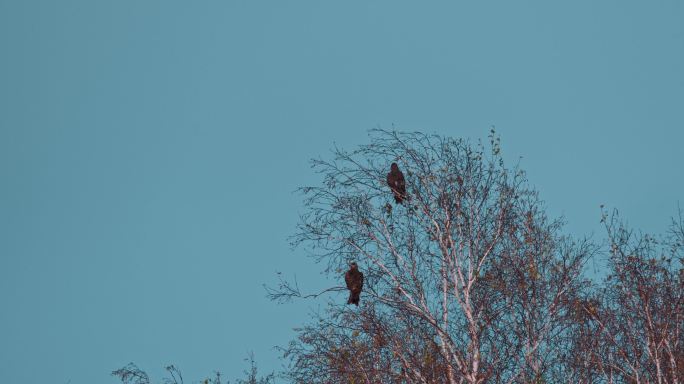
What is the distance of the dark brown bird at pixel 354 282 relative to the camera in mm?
16969

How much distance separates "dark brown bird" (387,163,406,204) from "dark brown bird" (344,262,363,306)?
1452 millimetres

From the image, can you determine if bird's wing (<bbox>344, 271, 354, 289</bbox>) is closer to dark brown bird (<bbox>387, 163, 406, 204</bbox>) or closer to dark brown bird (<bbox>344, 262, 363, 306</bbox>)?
dark brown bird (<bbox>344, 262, 363, 306</bbox>)

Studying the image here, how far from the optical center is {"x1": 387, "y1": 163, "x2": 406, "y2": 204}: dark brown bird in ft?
58.5

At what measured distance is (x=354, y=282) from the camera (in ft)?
56.0

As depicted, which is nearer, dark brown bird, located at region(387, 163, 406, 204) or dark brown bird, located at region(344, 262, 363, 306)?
dark brown bird, located at region(344, 262, 363, 306)

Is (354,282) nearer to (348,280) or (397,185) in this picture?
(348,280)

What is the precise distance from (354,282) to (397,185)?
1.95m

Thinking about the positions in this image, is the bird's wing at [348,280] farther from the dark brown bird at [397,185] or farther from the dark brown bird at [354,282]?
the dark brown bird at [397,185]

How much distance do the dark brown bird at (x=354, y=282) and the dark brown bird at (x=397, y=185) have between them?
1.45 metres

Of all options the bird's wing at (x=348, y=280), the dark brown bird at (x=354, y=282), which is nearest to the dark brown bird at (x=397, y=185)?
the dark brown bird at (x=354, y=282)

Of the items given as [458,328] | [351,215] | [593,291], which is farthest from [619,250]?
[351,215]

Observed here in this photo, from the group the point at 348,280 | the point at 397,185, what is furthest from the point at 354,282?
the point at 397,185

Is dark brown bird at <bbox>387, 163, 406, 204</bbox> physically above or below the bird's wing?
above

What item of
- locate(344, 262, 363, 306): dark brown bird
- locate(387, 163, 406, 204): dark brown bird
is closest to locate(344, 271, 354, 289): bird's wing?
locate(344, 262, 363, 306): dark brown bird
